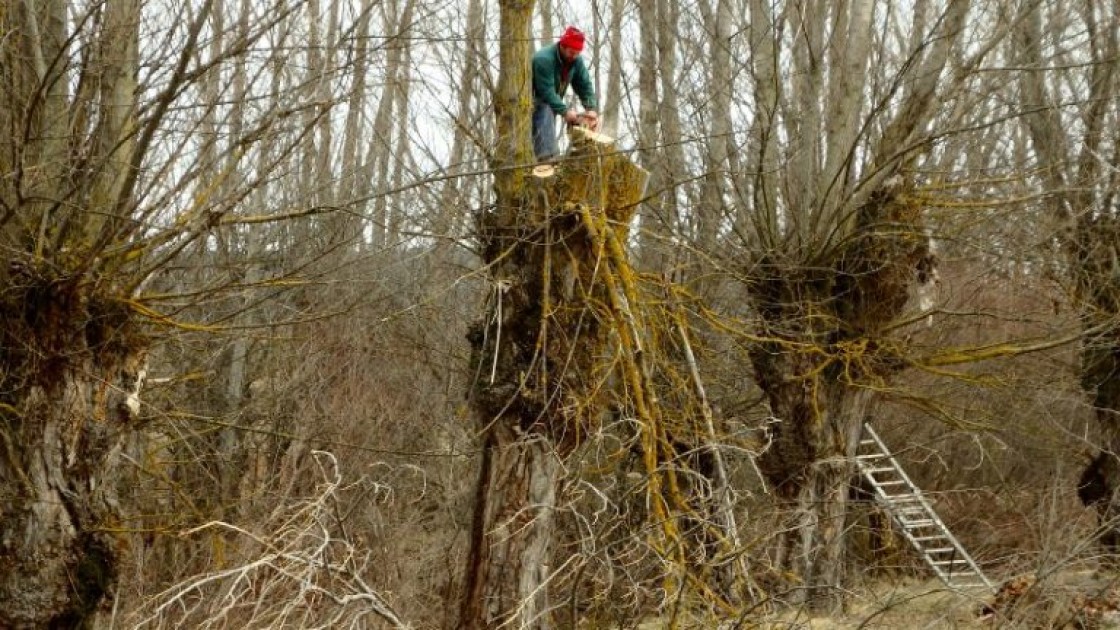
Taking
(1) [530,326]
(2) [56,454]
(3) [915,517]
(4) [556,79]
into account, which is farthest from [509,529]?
(3) [915,517]

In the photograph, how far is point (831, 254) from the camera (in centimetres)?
938

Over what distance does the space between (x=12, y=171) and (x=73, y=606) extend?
2193 millimetres

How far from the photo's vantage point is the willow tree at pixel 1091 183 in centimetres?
1090

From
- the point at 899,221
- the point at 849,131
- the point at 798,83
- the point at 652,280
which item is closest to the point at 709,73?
the point at 798,83

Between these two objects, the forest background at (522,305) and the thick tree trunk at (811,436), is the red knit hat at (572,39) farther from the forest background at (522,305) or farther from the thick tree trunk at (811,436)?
the thick tree trunk at (811,436)

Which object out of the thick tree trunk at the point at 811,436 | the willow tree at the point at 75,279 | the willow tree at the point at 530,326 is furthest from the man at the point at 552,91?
the thick tree trunk at the point at 811,436

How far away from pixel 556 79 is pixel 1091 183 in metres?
5.86

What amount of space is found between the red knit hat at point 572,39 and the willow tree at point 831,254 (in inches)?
79.1

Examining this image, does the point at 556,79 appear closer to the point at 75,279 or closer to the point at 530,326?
the point at 530,326

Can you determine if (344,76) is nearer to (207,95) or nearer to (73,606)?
(207,95)

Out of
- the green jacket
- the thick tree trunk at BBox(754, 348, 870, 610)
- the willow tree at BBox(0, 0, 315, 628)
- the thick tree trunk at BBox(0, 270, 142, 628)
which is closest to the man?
the green jacket

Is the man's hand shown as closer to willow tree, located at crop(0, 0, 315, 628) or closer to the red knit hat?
the red knit hat

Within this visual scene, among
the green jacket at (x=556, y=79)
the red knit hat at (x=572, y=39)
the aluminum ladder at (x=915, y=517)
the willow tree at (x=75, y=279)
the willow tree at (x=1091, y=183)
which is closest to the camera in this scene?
the willow tree at (x=75, y=279)

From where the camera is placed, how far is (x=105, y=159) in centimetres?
583
